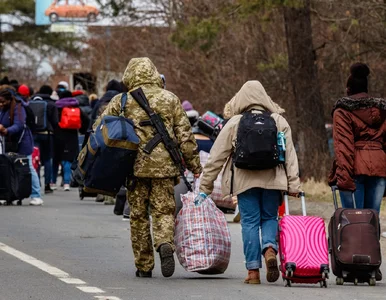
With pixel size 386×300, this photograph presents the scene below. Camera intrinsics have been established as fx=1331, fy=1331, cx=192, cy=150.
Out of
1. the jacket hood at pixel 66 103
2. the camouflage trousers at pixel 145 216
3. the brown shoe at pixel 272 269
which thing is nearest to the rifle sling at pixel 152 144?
the camouflage trousers at pixel 145 216

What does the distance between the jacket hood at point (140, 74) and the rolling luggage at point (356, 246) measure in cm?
193

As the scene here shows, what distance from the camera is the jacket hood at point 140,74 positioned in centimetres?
1123

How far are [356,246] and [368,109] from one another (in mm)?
1358

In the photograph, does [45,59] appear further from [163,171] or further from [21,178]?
[163,171]

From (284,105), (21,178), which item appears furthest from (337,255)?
(284,105)

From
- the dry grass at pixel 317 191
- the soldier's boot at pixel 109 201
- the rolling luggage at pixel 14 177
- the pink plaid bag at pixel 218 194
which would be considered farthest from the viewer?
the dry grass at pixel 317 191

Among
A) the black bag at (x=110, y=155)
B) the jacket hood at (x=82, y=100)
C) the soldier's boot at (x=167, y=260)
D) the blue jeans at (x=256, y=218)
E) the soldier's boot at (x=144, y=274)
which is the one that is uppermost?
the jacket hood at (x=82, y=100)

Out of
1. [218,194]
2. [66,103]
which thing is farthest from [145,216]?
[66,103]

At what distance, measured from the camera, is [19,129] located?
19.2 m

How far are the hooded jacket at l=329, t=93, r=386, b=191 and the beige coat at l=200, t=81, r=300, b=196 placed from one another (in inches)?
34.6

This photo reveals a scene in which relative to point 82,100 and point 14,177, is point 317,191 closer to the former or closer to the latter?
point 14,177

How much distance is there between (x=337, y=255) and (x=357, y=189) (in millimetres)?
1059

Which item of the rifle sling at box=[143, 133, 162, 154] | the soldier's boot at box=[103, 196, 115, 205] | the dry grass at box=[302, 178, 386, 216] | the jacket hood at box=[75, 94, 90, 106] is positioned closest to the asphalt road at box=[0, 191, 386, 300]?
the rifle sling at box=[143, 133, 162, 154]

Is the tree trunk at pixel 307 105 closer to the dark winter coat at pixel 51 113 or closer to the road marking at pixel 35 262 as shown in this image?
the dark winter coat at pixel 51 113
